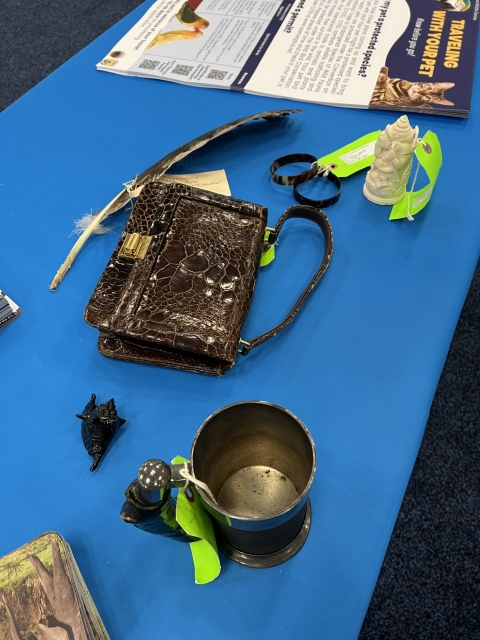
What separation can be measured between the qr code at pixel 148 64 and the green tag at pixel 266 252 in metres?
0.57

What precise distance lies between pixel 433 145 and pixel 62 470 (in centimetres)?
70

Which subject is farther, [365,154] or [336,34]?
[336,34]

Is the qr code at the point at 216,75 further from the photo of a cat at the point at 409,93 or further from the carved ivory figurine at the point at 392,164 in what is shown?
the carved ivory figurine at the point at 392,164

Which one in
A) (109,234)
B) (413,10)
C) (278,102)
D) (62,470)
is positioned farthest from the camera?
(413,10)

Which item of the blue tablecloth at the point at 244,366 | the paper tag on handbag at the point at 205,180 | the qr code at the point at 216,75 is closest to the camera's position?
the blue tablecloth at the point at 244,366

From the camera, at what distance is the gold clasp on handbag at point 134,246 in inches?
26.8

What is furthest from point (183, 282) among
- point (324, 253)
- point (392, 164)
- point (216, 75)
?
point (216, 75)

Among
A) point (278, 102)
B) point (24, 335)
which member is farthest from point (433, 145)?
point (24, 335)

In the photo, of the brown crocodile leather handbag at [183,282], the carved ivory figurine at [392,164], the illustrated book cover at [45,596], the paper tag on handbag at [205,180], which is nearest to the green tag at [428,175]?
the carved ivory figurine at [392,164]

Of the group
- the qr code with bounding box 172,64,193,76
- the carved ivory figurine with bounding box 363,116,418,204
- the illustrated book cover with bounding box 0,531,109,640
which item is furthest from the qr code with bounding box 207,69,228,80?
the illustrated book cover with bounding box 0,531,109,640

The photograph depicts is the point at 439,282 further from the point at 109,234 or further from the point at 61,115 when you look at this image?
the point at 61,115

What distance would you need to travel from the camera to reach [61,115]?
1.01 metres

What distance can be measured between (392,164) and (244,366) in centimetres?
37

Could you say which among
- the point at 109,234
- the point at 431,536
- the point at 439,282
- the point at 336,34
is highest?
the point at 336,34
